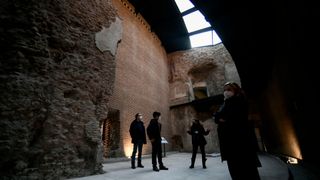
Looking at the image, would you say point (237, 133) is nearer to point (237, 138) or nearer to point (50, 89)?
point (237, 138)

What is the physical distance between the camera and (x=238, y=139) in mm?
2324

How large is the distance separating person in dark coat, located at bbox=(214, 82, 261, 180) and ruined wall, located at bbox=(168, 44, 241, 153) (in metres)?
12.8

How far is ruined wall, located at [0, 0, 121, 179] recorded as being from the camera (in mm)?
3016

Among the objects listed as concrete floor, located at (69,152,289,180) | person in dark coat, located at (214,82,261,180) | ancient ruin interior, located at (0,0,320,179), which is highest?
ancient ruin interior, located at (0,0,320,179)

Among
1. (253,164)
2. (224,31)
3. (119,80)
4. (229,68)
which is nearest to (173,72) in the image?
(229,68)

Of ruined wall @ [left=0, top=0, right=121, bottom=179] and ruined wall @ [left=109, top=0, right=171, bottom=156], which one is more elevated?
ruined wall @ [left=109, top=0, right=171, bottom=156]

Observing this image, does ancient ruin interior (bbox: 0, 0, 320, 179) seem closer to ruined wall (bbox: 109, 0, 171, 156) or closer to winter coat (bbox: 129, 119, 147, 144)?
winter coat (bbox: 129, 119, 147, 144)

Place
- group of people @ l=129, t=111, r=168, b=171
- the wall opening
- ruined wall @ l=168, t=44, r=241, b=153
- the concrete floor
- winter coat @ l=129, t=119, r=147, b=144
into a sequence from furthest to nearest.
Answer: ruined wall @ l=168, t=44, r=241, b=153 < the wall opening < winter coat @ l=129, t=119, r=147, b=144 < group of people @ l=129, t=111, r=168, b=171 < the concrete floor

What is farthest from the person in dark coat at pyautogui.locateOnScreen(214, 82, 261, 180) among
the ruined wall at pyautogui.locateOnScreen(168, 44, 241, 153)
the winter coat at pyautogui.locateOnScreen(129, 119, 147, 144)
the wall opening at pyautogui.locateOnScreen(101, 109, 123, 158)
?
the ruined wall at pyautogui.locateOnScreen(168, 44, 241, 153)

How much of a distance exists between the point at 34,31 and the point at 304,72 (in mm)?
4673

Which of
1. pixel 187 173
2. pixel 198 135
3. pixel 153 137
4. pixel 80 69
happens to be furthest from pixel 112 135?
pixel 187 173

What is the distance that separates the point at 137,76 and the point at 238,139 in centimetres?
1008

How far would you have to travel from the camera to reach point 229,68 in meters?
16.8

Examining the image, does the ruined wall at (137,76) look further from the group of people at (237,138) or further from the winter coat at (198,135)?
the group of people at (237,138)
